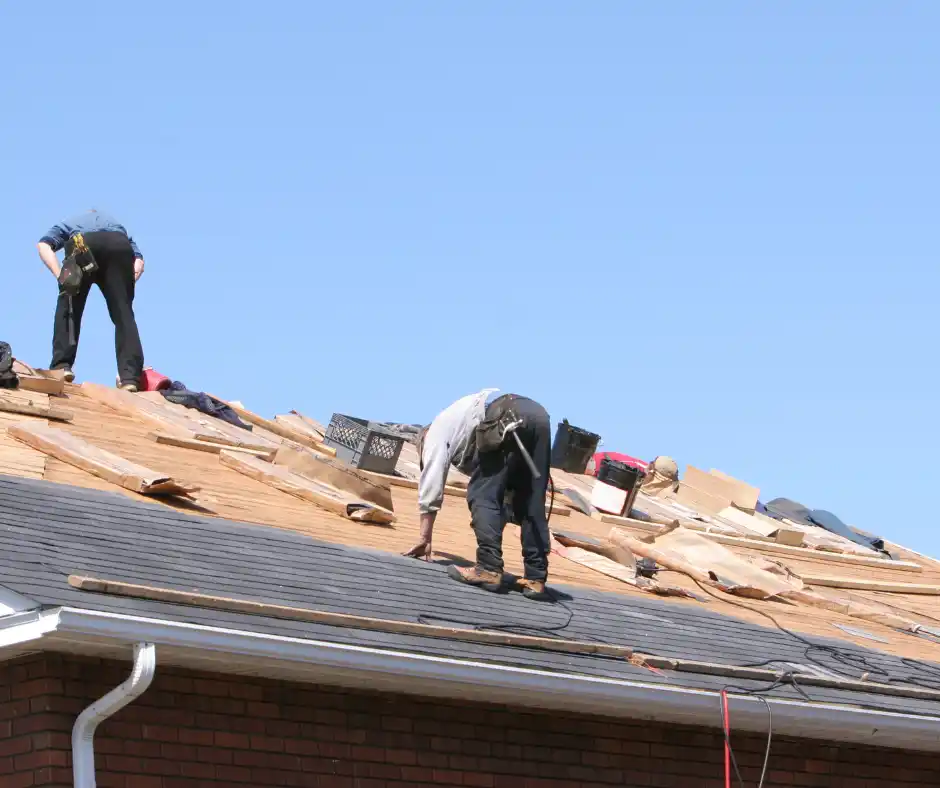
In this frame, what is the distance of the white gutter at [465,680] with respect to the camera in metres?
5.48

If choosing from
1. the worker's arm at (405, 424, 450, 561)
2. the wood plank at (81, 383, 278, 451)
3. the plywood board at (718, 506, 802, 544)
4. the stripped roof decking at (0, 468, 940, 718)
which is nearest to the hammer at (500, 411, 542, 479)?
the worker's arm at (405, 424, 450, 561)

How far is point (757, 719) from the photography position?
7.41 metres

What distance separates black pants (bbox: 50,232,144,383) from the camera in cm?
1318

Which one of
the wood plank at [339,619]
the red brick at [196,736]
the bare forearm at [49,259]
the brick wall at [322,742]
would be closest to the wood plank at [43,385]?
the bare forearm at [49,259]

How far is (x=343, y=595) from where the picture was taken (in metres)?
7.34

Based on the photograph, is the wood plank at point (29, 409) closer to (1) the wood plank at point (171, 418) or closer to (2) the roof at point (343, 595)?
(2) the roof at point (343, 595)

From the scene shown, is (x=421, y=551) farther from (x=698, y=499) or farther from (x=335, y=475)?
(x=698, y=499)

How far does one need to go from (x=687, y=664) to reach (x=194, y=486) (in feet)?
11.7

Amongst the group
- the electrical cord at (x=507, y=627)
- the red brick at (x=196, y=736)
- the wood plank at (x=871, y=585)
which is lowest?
the red brick at (x=196, y=736)

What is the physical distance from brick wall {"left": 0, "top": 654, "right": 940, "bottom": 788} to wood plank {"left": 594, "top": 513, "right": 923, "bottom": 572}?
228 inches

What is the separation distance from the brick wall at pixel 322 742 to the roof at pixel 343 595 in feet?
0.87

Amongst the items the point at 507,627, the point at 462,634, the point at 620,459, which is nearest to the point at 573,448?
the point at 620,459

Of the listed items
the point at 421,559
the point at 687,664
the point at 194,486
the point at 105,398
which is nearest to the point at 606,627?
the point at 687,664

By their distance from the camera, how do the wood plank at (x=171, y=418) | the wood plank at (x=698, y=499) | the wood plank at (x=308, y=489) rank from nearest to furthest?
the wood plank at (x=308, y=489) < the wood plank at (x=171, y=418) < the wood plank at (x=698, y=499)
